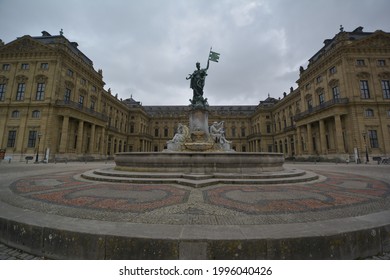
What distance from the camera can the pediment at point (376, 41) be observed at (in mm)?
29000

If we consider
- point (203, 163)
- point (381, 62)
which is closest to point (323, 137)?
point (381, 62)

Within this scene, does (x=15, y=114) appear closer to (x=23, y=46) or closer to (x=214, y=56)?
(x=23, y=46)

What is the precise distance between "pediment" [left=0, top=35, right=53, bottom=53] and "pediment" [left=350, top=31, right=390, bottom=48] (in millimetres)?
54272

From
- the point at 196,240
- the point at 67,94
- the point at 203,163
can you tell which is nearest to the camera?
the point at 196,240

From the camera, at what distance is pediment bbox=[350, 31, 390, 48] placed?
1142 inches

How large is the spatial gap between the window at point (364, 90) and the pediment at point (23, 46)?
54304 mm

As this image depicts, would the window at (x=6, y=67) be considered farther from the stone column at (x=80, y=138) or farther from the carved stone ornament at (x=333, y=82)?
the carved stone ornament at (x=333, y=82)

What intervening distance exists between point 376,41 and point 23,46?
60.7m

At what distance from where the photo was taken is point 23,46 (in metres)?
31.4

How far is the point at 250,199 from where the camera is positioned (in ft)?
16.5

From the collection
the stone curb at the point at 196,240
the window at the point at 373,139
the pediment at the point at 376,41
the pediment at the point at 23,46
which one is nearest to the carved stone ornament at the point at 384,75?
the pediment at the point at 376,41

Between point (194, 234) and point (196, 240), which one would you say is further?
point (194, 234)

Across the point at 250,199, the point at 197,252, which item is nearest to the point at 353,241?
the point at 197,252

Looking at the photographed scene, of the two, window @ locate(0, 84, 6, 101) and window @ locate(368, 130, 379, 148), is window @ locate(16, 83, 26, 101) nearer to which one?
window @ locate(0, 84, 6, 101)
